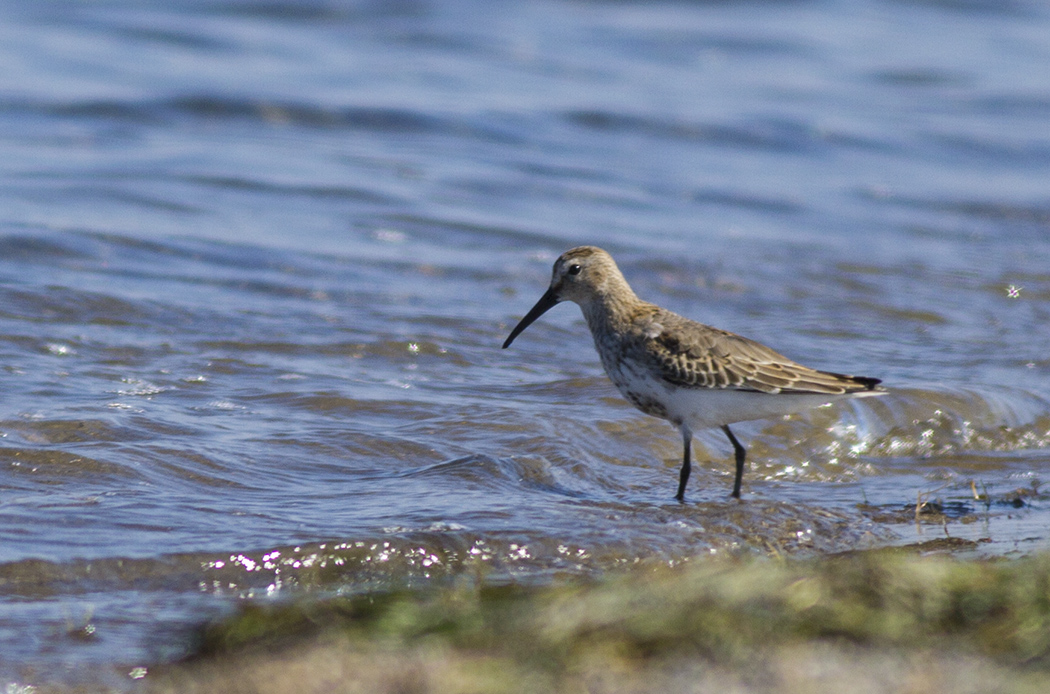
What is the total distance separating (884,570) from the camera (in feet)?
12.2

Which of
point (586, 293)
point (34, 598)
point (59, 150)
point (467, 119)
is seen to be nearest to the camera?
point (34, 598)

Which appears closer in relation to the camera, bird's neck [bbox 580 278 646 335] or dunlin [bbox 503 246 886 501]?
dunlin [bbox 503 246 886 501]

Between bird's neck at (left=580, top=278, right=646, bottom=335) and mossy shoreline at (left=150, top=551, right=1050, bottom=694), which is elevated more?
bird's neck at (left=580, top=278, right=646, bottom=335)

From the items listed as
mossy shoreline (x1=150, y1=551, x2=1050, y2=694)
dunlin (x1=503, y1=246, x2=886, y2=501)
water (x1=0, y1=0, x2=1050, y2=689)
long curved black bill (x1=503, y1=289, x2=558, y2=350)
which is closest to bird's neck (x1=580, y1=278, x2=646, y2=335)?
dunlin (x1=503, y1=246, x2=886, y2=501)

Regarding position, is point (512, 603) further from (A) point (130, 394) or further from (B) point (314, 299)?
(B) point (314, 299)

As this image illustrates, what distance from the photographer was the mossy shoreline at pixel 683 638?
3.12 m

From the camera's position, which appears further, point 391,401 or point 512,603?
point 391,401

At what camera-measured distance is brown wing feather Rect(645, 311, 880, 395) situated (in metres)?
6.00

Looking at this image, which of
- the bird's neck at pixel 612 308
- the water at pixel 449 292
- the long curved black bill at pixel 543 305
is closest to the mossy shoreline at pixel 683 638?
the water at pixel 449 292

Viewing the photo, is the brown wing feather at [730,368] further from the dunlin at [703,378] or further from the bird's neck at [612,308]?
the bird's neck at [612,308]

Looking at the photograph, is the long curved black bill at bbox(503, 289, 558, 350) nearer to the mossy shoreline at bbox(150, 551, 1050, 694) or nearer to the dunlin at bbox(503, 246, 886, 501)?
the dunlin at bbox(503, 246, 886, 501)

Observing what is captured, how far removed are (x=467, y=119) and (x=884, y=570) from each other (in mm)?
12054

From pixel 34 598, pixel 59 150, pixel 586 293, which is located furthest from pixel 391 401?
pixel 59 150

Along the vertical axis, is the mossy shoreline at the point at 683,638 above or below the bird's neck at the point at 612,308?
below
